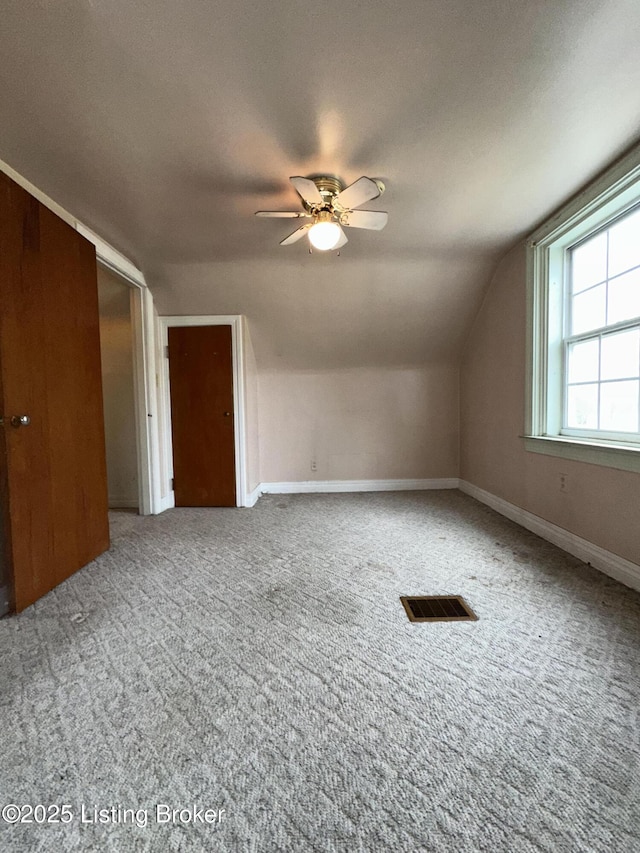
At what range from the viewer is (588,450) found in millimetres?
2029

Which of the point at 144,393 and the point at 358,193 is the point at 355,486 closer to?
the point at 144,393

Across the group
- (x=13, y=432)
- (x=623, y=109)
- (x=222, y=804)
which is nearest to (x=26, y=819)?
(x=222, y=804)

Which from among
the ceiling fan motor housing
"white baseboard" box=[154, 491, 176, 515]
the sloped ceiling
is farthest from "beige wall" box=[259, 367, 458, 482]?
the ceiling fan motor housing

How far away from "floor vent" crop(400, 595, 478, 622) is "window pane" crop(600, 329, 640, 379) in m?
1.59

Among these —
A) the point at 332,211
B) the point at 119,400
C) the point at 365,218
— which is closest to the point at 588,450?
the point at 365,218

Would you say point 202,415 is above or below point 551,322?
below

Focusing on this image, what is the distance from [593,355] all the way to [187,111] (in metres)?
2.59

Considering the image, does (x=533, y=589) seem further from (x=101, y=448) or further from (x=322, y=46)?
(x=101, y=448)

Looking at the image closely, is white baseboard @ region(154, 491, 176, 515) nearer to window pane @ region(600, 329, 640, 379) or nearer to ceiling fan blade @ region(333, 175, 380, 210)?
ceiling fan blade @ region(333, 175, 380, 210)

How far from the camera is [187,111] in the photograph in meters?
1.45

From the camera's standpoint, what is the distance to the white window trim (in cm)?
200

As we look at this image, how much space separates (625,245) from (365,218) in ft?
4.91

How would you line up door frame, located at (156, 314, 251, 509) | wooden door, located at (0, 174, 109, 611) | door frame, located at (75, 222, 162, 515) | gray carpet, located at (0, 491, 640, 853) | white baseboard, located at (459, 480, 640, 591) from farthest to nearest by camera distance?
door frame, located at (156, 314, 251, 509) → door frame, located at (75, 222, 162, 515) → white baseboard, located at (459, 480, 640, 591) → wooden door, located at (0, 174, 109, 611) → gray carpet, located at (0, 491, 640, 853)

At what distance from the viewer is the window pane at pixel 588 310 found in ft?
7.03
